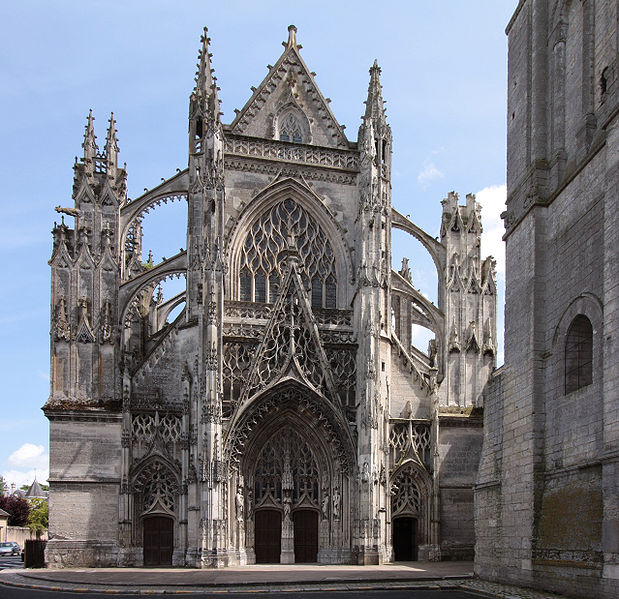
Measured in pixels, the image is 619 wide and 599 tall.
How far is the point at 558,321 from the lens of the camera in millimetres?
14953

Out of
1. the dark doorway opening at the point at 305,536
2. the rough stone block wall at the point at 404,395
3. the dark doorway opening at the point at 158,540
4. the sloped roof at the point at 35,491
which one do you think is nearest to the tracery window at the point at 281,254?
the rough stone block wall at the point at 404,395

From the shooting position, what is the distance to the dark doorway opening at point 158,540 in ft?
76.1

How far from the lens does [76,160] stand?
2581cm

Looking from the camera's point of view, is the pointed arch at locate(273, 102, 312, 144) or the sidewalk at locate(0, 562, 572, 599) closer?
the sidewalk at locate(0, 562, 572, 599)

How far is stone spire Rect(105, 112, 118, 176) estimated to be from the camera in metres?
25.6

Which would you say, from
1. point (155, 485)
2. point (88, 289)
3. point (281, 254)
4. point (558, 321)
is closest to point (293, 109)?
point (281, 254)

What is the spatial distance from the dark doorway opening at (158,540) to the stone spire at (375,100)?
1431 centimetres

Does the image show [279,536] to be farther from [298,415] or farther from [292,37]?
[292,37]

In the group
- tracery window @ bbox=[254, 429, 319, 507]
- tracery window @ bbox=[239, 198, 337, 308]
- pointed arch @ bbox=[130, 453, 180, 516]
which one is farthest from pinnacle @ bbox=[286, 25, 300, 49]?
pointed arch @ bbox=[130, 453, 180, 516]

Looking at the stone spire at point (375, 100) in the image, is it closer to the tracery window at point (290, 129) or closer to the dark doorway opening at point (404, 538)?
the tracery window at point (290, 129)

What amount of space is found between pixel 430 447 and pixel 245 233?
29.2ft

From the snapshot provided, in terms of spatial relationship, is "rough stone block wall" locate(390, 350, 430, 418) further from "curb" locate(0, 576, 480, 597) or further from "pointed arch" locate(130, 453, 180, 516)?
"curb" locate(0, 576, 480, 597)

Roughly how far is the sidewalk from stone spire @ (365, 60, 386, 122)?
14.2m

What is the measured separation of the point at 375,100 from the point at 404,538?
46.4ft
